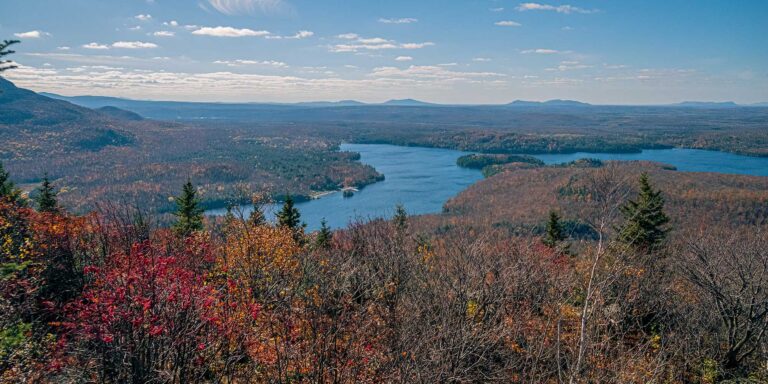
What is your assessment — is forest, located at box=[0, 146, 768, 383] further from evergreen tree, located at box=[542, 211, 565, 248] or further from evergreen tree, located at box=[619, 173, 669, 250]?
evergreen tree, located at box=[542, 211, 565, 248]

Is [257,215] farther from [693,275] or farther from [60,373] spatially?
[693,275]

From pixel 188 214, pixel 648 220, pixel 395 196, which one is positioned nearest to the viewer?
pixel 648 220

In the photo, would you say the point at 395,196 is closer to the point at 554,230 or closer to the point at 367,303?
the point at 554,230

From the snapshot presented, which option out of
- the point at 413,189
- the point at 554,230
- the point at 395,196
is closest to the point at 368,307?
the point at 554,230

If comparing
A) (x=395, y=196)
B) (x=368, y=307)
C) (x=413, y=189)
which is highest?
(x=368, y=307)

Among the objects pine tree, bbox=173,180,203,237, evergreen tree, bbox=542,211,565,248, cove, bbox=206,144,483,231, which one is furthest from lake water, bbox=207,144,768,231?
pine tree, bbox=173,180,203,237

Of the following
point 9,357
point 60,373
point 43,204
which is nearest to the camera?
point 9,357

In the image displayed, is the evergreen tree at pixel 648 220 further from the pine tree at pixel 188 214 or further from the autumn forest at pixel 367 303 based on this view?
the pine tree at pixel 188 214

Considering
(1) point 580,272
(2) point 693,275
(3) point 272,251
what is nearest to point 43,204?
(3) point 272,251

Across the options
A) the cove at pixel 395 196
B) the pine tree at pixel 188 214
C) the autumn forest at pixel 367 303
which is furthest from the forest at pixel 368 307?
the cove at pixel 395 196

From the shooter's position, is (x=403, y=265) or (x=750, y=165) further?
(x=750, y=165)

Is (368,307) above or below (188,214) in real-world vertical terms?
above
